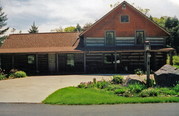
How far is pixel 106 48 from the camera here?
24.6 m

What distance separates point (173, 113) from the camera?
25.3ft

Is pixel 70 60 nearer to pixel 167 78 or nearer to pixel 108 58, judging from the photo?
pixel 108 58

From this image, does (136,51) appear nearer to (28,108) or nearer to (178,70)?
(178,70)

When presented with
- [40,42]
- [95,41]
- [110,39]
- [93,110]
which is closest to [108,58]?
[110,39]

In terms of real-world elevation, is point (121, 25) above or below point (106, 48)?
above

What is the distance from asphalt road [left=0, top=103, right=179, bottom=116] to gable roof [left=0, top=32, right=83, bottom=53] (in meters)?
16.0

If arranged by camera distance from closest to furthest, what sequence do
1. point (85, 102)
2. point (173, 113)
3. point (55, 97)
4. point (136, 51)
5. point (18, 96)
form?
point (173, 113), point (85, 102), point (55, 97), point (18, 96), point (136, 51)

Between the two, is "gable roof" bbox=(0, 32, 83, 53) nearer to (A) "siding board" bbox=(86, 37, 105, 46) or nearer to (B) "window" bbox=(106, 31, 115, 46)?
(A) "siding board" bbox=(86, 37, 105, 46)

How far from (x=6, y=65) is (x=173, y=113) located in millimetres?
23905

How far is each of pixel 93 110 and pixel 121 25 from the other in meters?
19.1

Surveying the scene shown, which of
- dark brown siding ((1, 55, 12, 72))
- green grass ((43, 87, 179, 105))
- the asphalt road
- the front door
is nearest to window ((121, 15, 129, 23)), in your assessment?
the front door

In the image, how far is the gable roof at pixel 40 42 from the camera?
25.9 metres

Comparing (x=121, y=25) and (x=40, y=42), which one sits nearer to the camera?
(x=121, y=25)

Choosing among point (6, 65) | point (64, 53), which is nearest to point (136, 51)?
point (64, 53)
